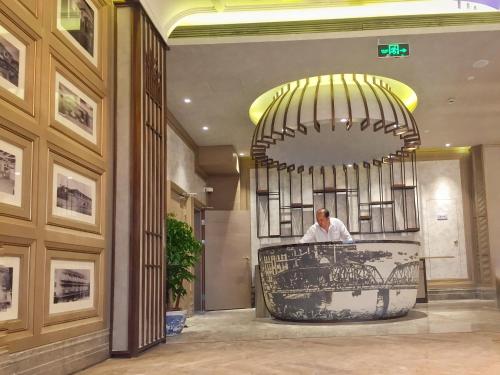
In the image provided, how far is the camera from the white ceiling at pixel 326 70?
18.7 feet

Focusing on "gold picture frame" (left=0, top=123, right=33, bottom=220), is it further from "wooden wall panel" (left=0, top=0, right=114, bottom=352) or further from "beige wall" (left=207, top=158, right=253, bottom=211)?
"beige wall" (left=207, top=158, right=253, bottom=211)

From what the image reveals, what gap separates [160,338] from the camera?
483 centimetres

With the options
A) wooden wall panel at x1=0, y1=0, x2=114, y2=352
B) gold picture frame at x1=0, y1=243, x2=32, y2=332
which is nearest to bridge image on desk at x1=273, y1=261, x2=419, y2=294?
wooden wall panel at x1=0, y1=0, x2=114, y2=352

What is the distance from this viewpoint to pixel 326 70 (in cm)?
646

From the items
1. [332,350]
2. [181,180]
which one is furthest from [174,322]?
[181,180]

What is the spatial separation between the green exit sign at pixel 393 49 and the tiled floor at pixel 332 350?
297 cm

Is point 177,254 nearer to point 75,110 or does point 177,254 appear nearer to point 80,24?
point 75,110

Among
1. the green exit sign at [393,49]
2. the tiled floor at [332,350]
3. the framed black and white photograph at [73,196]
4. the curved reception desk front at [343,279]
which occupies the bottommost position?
the tiled floor at [332,350]

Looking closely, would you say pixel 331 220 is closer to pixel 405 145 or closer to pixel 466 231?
pixel 405 145

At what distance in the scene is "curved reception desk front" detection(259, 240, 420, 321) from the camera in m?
6.12

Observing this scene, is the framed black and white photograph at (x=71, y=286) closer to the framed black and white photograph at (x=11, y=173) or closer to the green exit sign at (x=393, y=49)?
the framed black and white photograph at (x=11, y=173)

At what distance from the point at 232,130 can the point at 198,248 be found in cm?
310

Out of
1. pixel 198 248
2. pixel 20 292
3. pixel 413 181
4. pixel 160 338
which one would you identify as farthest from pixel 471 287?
pixel 20 292

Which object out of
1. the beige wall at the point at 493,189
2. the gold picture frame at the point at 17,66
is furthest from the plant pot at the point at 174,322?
the beige wall at the point at 493,189
